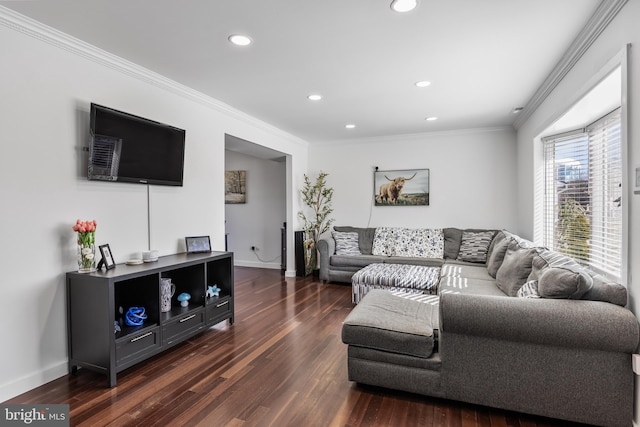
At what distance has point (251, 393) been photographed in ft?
7.15

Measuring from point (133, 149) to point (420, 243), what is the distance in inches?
163

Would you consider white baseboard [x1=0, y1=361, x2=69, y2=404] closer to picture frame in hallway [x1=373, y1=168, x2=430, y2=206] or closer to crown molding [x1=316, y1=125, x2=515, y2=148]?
picture frame in hallway [x1=373, y1=168, x2=430, y2=206]

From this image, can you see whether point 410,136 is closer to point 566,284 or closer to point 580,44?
point 580,44

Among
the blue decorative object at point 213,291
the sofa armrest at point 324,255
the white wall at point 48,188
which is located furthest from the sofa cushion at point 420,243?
the white wall at point 48,188

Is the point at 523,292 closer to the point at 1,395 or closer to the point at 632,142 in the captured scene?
the point at 632,142

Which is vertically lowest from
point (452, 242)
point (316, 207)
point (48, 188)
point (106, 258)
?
point (452, 242)

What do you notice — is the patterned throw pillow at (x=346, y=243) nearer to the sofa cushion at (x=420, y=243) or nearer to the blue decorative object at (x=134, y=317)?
the sofa cushion at (x=420, y=243)

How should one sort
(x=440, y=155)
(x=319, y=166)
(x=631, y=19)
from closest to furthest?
(x=631, y=19), (x=440, y=155), (x=319, y=166)

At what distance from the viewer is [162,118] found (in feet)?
10.4

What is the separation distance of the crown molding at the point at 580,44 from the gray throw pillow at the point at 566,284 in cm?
153

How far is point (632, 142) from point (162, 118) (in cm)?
351

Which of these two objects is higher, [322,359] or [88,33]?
[88,33]

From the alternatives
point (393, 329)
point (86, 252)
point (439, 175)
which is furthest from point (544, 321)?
point (439, 175)

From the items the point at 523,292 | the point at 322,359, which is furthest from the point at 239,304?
the point at 523,292
